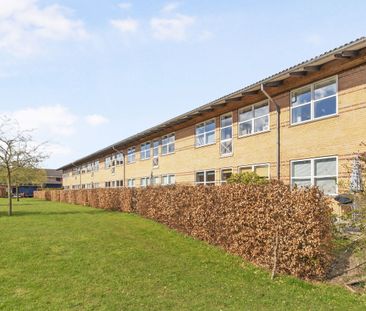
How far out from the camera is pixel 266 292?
739 centimetres

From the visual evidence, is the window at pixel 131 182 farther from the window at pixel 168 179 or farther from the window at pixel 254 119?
the window at pixel 254 119

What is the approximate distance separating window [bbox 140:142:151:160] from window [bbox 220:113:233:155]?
39.7 ft

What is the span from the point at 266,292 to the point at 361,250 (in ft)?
6.32

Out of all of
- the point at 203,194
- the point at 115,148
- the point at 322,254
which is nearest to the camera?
the point at 322,254

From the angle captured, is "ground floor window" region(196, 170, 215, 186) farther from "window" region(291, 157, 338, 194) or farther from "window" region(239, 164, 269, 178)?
"window" region(291, 157, 338, 194)

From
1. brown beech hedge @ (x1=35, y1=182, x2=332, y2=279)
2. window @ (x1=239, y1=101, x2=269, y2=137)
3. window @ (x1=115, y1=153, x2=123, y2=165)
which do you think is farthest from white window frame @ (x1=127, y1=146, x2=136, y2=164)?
brown beech hedge @ (x1=35, y1=182, x2=332, y2=279)

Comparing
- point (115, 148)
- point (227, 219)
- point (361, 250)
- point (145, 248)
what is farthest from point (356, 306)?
point (115, 148)

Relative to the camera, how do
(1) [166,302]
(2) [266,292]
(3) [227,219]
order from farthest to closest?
1. (3) [227,219]
2. (2) [266,292]
3. (1) [166,302]

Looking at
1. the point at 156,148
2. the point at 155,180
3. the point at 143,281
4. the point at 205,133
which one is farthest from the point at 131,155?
the point at 143,281

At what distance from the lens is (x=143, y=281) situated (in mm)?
8102

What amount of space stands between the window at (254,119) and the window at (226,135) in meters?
0.91

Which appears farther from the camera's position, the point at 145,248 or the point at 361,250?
the point at 145,248

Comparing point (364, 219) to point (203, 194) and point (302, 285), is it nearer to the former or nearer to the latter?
point (302, 285)

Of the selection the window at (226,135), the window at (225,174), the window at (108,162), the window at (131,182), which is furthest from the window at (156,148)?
the window at (108,162)
